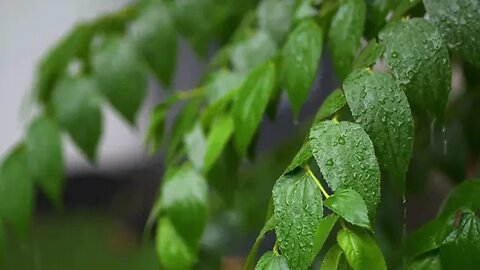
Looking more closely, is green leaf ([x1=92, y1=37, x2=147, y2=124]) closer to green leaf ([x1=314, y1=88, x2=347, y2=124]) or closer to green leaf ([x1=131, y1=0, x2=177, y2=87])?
green leaf ([x1=131, y1=0, x2=177, y2=87])

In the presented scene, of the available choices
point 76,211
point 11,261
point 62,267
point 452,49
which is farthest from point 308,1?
point 76,211

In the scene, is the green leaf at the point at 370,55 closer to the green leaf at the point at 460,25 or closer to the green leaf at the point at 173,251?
the green leaf at the point at 460,25

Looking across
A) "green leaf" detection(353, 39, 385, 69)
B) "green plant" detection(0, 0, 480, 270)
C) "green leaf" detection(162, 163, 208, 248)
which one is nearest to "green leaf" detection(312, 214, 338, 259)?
"green plant" detection(0, 0, 480, 270)

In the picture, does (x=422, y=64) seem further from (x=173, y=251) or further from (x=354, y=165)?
(x=173, y=251)

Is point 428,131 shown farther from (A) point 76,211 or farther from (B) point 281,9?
(A) point 76,211

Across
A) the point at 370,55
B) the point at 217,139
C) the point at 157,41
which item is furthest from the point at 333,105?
the point at 157,41

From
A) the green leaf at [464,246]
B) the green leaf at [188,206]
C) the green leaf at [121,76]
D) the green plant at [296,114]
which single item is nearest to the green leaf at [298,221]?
the green plant at [296,114]
